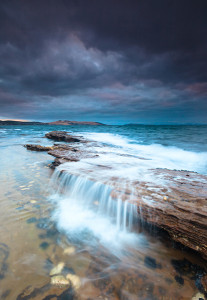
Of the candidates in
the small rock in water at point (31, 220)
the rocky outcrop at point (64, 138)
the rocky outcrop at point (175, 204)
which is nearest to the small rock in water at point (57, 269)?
the small rock in water at point (31, 220)

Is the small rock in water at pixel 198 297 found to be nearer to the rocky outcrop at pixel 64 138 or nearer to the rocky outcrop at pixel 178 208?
the rocky outcrop at pixel 178 208

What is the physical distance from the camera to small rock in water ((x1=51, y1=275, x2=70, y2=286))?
1995 millimetres

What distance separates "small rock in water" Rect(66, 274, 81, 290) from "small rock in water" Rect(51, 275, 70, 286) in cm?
5

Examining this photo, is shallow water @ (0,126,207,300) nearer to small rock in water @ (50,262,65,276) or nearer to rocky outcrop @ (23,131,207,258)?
small rock in water @ (50,262,65,276)

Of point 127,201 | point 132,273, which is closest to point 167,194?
point 127,201

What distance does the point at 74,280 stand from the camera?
6.72ft

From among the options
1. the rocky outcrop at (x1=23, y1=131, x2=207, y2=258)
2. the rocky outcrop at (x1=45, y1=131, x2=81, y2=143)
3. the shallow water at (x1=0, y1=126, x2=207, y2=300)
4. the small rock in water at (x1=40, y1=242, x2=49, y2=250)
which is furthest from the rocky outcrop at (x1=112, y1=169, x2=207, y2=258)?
the rocky outcrop at (x1=45, y1=131, x2=81, y2=143)

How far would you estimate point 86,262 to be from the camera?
2355 mm

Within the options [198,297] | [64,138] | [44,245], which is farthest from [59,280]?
[64,138]

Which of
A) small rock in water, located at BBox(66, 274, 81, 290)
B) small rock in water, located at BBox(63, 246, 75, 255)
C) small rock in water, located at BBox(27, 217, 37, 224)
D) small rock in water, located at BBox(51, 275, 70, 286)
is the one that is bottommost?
small rock in water, located at BBox(63, 246, 75, 255)

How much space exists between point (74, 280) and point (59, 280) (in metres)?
0.22

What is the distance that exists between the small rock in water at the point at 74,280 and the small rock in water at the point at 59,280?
0.18ft

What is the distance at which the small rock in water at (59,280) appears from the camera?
78.5 inches

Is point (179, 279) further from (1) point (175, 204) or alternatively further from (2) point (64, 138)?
(2) point (64, 138)
